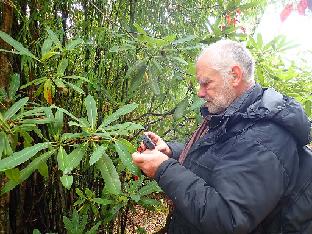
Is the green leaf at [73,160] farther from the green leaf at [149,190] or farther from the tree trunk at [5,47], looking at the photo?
the green leaf at [149,190]

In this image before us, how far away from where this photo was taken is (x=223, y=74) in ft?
5.06

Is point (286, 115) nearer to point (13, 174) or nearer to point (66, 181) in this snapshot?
point (66, 181)

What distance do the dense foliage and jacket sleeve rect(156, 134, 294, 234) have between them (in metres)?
0.52

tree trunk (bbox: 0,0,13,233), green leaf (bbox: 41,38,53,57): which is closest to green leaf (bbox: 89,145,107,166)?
green leaf (bbox: 41,38,53,57)

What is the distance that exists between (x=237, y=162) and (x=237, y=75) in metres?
0.44

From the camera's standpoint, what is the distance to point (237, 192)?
1204mm

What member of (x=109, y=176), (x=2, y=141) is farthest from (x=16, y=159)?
(x=109, y=176)

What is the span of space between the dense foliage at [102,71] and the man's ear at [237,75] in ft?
1.15

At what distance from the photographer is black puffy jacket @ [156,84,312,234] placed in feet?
3.96

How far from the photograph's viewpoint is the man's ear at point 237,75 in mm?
1532

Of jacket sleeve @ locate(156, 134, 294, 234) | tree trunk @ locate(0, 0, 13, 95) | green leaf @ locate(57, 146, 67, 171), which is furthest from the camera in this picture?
tree trunk @ locate(0, 0, 13, 95)

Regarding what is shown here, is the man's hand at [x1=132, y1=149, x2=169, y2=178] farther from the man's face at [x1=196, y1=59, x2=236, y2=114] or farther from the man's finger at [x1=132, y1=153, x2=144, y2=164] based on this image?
the man's face at [x1=196, y1=59, x2=236, y2=114]

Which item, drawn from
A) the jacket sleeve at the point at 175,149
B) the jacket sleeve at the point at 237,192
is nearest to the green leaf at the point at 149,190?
the jacket sleeve at the point at 175,149

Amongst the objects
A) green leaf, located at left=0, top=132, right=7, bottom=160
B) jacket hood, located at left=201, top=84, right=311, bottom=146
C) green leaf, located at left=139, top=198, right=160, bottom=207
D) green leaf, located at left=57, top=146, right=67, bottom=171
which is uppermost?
jacket hood, located at left=201, top=84, right=311, bottom=146
